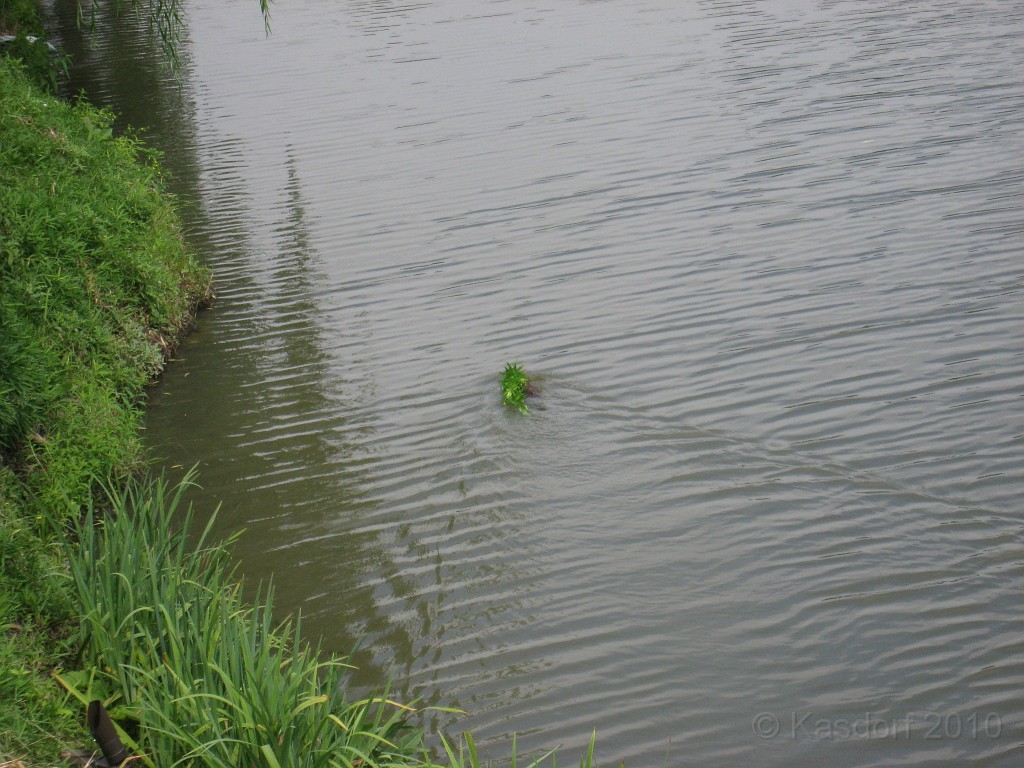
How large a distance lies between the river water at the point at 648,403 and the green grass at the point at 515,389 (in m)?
0.12

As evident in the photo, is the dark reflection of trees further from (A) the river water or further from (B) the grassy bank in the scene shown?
(B) the grassy bank

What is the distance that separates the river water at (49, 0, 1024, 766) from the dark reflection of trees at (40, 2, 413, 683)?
0.03m

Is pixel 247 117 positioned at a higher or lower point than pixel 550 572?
higher

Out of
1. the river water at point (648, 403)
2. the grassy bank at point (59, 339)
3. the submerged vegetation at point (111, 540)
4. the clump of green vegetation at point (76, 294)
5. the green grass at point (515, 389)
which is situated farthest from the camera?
the green grass at point (515, 389)

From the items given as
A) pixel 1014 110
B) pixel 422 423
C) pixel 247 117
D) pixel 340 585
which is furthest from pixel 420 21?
pixel 340 585

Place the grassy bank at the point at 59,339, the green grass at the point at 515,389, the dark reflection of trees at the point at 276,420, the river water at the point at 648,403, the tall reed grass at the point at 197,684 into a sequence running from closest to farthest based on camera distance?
the tall reed grass at the point at 197,684 → the grassy bank at the point at 59,339 → the river water at the point at 648,403 → the dark reflection of trees at the point at 276,420 → the green grass at the point at 515,389

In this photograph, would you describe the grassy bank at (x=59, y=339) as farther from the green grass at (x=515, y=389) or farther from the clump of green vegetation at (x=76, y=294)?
the green grass at (x=515, y=389)

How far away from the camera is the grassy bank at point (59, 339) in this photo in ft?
13.9

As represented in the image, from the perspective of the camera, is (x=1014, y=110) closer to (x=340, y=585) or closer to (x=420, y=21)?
(x=340, y=585)

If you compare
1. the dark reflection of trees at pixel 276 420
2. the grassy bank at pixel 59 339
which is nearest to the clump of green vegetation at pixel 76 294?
the grassy bank at pixel 59 339

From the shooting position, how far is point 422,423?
7.11m

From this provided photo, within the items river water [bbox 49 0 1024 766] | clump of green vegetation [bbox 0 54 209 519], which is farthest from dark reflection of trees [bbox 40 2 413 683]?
clump of green vegetation [bbox 0 54 209 519]

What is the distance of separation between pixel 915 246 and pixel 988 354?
2166 mm

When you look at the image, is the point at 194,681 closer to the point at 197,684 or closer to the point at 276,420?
the point at 197,684
